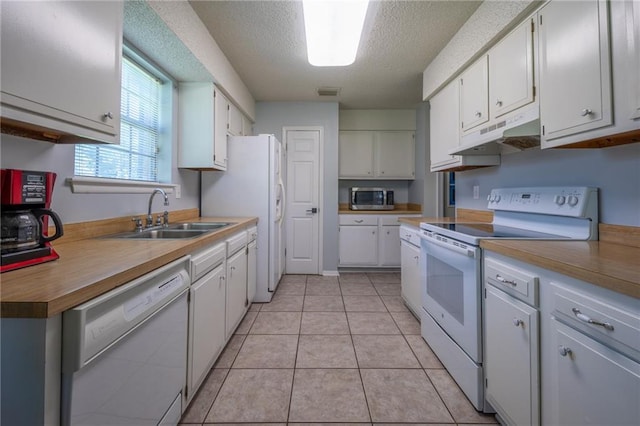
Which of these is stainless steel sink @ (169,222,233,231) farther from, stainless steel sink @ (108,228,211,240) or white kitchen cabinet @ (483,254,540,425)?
white kitchen cabinet @ (483,254,540,425)

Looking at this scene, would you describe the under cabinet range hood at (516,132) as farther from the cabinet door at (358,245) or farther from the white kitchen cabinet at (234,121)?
the white kitchen cabinet at (234,121)

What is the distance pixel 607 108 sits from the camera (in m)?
1.09

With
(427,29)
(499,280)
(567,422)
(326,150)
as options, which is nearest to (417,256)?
(499,280)

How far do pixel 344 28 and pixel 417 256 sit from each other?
6.12ft

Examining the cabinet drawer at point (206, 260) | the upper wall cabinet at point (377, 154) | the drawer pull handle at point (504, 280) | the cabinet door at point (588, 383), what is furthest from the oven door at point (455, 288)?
the upper wall cabinet at point (377, 154)

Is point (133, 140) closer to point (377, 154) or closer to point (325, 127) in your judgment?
point (325, 127)

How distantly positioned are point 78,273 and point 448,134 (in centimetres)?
266

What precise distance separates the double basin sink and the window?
1.31 ft

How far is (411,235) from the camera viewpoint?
7.79ft

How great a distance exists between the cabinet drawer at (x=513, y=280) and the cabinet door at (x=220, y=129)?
2.26 m

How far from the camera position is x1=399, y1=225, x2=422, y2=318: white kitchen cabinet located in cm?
228

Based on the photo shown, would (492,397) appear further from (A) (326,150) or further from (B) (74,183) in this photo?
(A) (326,150)

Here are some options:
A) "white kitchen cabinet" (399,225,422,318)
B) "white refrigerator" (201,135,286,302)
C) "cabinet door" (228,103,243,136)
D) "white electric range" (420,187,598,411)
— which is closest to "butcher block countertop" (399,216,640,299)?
"white electric range" (420,187,598,411)

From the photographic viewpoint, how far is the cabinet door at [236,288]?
1.95 meters
